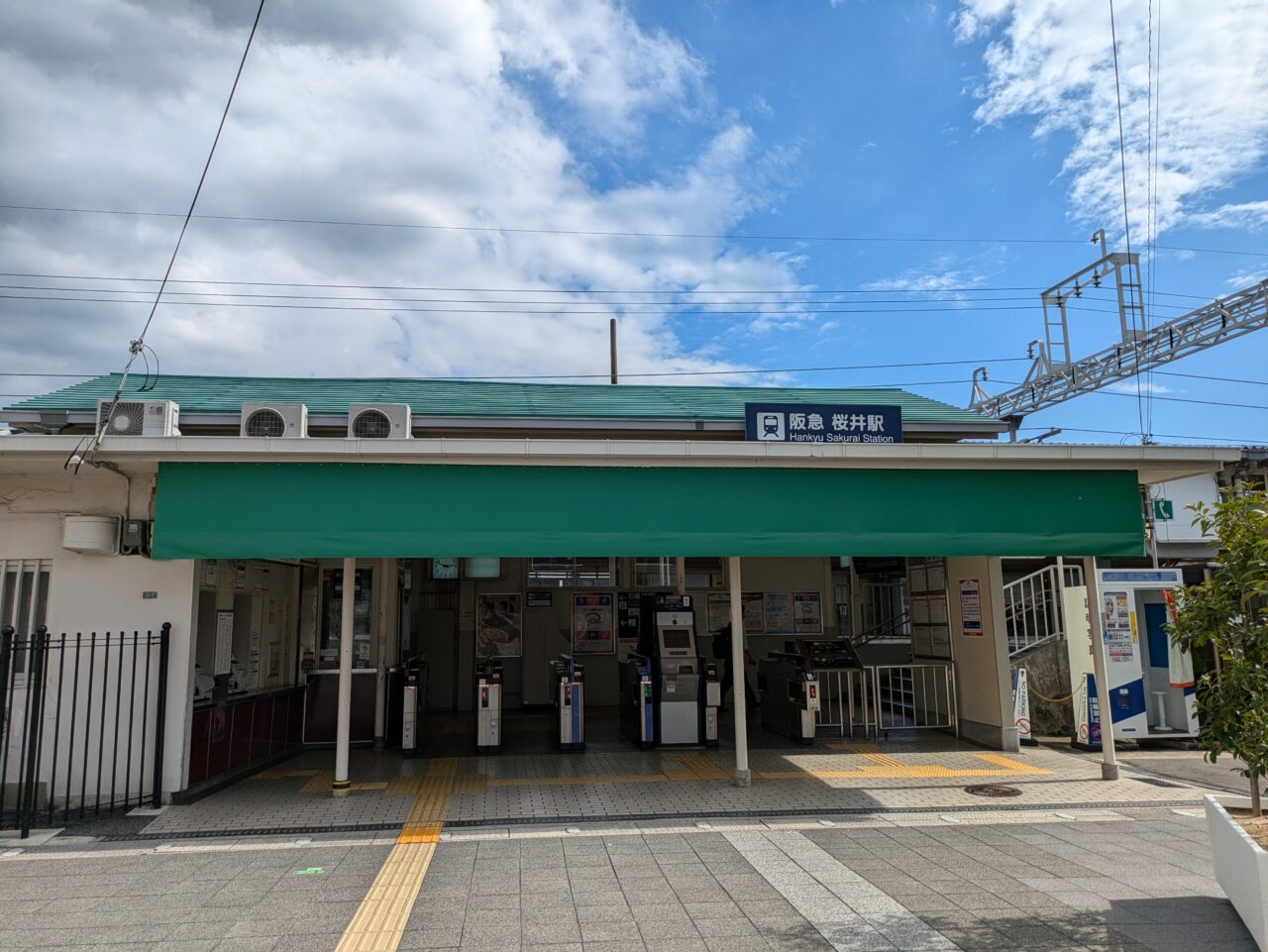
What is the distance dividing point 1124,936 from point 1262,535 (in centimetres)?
239

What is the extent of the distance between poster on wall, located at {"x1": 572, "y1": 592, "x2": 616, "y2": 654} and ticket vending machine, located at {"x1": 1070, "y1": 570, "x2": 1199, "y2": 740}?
7.28 metres

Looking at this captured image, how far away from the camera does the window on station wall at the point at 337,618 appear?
11117 millimetres

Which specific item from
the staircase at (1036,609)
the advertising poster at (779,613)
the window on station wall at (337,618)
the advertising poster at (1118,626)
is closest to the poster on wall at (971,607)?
the staircase at (1036,609)

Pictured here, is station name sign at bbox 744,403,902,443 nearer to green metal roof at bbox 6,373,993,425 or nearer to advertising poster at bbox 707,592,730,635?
green metal roof at bbox 6,373,993,425

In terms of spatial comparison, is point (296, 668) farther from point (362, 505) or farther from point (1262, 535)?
point (1262, 535)

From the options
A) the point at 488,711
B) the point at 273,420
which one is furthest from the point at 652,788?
the point at 273,420

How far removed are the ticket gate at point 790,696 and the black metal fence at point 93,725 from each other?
24.0ft

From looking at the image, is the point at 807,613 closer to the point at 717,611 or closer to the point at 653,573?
the point at 717,611

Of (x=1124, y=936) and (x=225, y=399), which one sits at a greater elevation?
(x=225, y=399)

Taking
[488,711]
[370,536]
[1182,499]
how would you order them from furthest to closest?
1. [1182,499]
2. [488,711]
3. [370,536]

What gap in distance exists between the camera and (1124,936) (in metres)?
4.63

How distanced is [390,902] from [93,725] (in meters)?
4.59

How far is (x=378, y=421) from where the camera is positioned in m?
8.84

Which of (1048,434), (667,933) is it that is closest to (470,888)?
(667,933)
